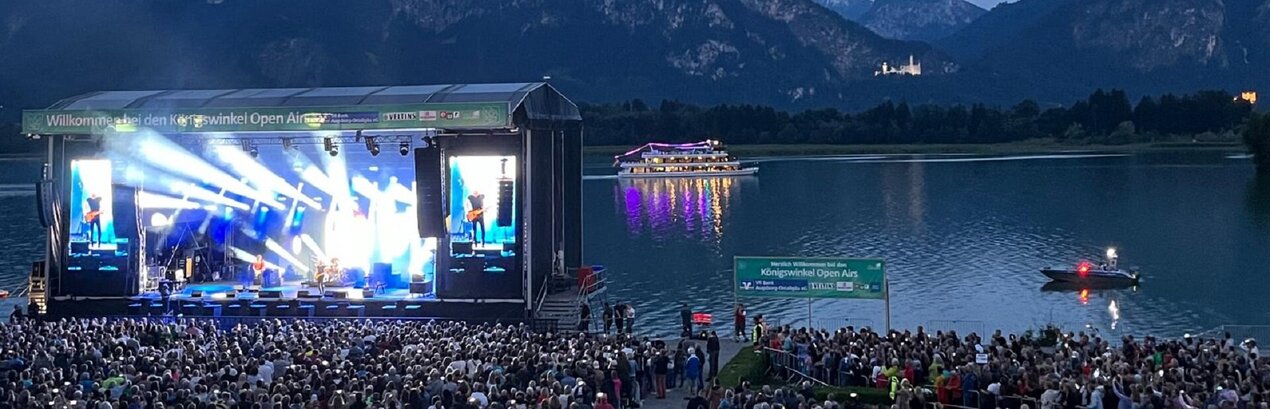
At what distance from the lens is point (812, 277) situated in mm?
29656

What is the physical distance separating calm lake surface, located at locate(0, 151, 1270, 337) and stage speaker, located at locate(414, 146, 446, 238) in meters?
12.0

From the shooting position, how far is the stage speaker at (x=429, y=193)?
32969mm

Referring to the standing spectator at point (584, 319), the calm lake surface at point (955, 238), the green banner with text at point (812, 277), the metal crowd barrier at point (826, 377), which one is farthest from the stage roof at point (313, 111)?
the calm lake surface at point (955, 238)

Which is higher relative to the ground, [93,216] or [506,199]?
[506,199]

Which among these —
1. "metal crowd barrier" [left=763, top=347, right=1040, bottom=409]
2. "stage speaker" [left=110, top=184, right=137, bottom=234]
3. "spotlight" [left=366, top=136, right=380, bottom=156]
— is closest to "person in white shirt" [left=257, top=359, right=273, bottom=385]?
"metal crowd barrier" [left=763, top=347, right=1040, bottom=409]

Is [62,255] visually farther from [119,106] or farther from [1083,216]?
[1083,216]

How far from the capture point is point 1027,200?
4001 inches

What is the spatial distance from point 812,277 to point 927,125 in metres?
172

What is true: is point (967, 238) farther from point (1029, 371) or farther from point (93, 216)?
point (1029, 371)

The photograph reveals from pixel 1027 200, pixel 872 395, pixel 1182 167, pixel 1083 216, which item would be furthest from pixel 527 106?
pixel 1182 167

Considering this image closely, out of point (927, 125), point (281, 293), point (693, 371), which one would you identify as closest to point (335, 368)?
point (693, 371)

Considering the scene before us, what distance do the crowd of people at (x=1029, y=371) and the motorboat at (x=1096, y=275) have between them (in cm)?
3214

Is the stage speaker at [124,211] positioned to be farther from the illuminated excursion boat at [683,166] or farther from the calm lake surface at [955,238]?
the illuminated excursion boat at [683,166]

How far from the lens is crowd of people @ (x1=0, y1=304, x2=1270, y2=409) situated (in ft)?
58.0
